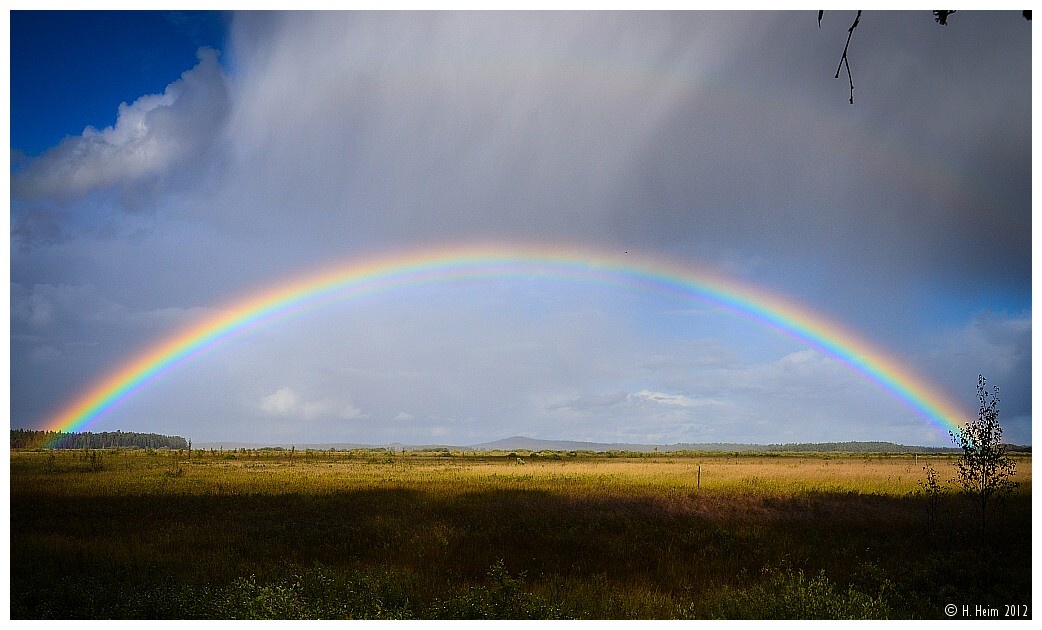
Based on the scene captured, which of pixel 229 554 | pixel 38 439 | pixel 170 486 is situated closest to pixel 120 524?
pixel 229 554

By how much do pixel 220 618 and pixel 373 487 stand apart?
20774 millimetres

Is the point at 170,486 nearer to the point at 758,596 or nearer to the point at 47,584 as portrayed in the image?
the point at 47,584

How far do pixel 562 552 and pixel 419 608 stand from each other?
5214 mm

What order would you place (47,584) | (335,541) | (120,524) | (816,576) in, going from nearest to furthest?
1. (47,584)
2. (816,576)
3. (335,541)
4. (120,524)

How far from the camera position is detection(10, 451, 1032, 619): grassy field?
11.0m

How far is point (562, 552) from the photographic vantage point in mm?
15664

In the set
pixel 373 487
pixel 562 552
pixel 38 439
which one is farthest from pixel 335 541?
pixel 38 439

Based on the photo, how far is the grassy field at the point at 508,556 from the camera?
36.2ft

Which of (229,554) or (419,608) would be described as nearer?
(419,608)

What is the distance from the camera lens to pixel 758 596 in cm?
1140

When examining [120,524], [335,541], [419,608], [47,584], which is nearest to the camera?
[419,608]

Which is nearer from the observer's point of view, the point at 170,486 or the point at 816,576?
the point at 816,576

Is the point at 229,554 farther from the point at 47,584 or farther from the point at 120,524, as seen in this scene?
the point at 120,524

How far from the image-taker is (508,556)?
15.3 m
